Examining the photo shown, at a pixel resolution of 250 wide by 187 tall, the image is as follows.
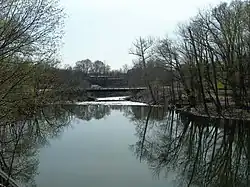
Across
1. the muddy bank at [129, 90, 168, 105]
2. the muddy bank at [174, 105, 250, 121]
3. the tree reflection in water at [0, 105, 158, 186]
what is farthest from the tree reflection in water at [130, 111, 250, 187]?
the muddy bank at [129, 90, 168, 105]

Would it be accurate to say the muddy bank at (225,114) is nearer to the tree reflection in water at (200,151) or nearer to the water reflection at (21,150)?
the tree reflection in water at (200,151)

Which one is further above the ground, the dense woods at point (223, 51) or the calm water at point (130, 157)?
the dense woods at point (223, 51)

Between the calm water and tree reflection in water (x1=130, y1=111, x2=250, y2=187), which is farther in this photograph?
tree reflection in water (x1=130, y1=111, x2=250, y2=187)

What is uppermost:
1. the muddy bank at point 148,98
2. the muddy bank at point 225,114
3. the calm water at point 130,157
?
the muddy bank at point 148,98

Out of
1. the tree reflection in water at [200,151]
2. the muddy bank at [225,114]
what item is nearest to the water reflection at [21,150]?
the tree reflection in water at [200,151]

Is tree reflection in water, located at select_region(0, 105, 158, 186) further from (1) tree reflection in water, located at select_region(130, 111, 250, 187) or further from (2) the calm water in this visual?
(1) tree reflection in water, located at select_region(130, 111, 250, 187)

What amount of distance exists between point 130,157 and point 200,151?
396cm

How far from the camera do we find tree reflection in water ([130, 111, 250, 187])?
1455 cm

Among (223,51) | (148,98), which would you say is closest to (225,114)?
(223,51)

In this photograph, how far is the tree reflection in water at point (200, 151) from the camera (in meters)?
14.6

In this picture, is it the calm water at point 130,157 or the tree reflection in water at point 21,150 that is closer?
the calm water at point 130,157

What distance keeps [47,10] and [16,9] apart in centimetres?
95

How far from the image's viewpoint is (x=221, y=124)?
98.8 ft

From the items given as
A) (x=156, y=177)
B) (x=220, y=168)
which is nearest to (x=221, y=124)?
(x=220, y=168)
